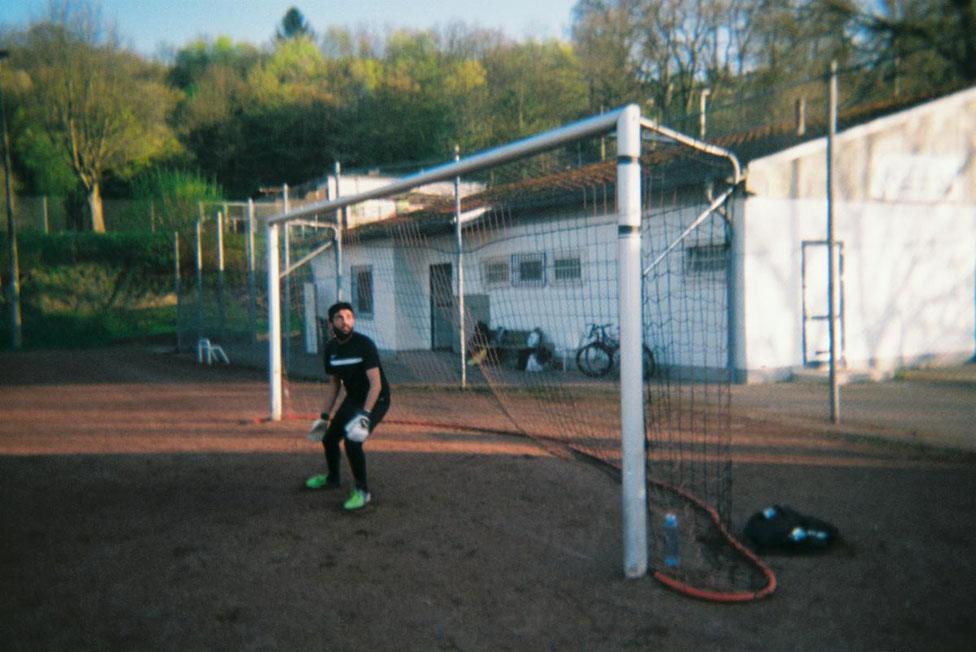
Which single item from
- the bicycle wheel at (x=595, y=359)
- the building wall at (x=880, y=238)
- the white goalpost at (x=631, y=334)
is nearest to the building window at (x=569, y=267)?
the bicycle wheel at (x=595, y=359)

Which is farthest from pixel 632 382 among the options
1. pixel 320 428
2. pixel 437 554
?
pixel 320 428

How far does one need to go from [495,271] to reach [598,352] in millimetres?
2437

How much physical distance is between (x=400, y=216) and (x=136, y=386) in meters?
6.17

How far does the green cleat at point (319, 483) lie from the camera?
614 centimetres

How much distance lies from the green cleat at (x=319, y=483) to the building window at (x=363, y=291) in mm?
11912

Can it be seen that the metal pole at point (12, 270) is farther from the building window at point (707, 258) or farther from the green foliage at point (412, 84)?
the building window at point (707, 258)

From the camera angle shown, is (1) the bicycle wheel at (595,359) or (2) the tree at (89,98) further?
(2) the tree at (89,98)

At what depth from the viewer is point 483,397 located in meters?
11.4

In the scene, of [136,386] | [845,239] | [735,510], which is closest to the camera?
[735,510]

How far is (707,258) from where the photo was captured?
38.1 ft

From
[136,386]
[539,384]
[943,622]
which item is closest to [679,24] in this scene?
[539,384]

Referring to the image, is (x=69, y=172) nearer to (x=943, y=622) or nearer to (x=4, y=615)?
(x=4, y=615)

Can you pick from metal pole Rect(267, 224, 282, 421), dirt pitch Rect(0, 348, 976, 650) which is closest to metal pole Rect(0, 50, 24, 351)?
metal pole Rect(267, 224, 282, 421)

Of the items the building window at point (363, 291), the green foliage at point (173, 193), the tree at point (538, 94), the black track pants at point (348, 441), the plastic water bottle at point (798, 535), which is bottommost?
the plastic water bottle at point (798, 535)
